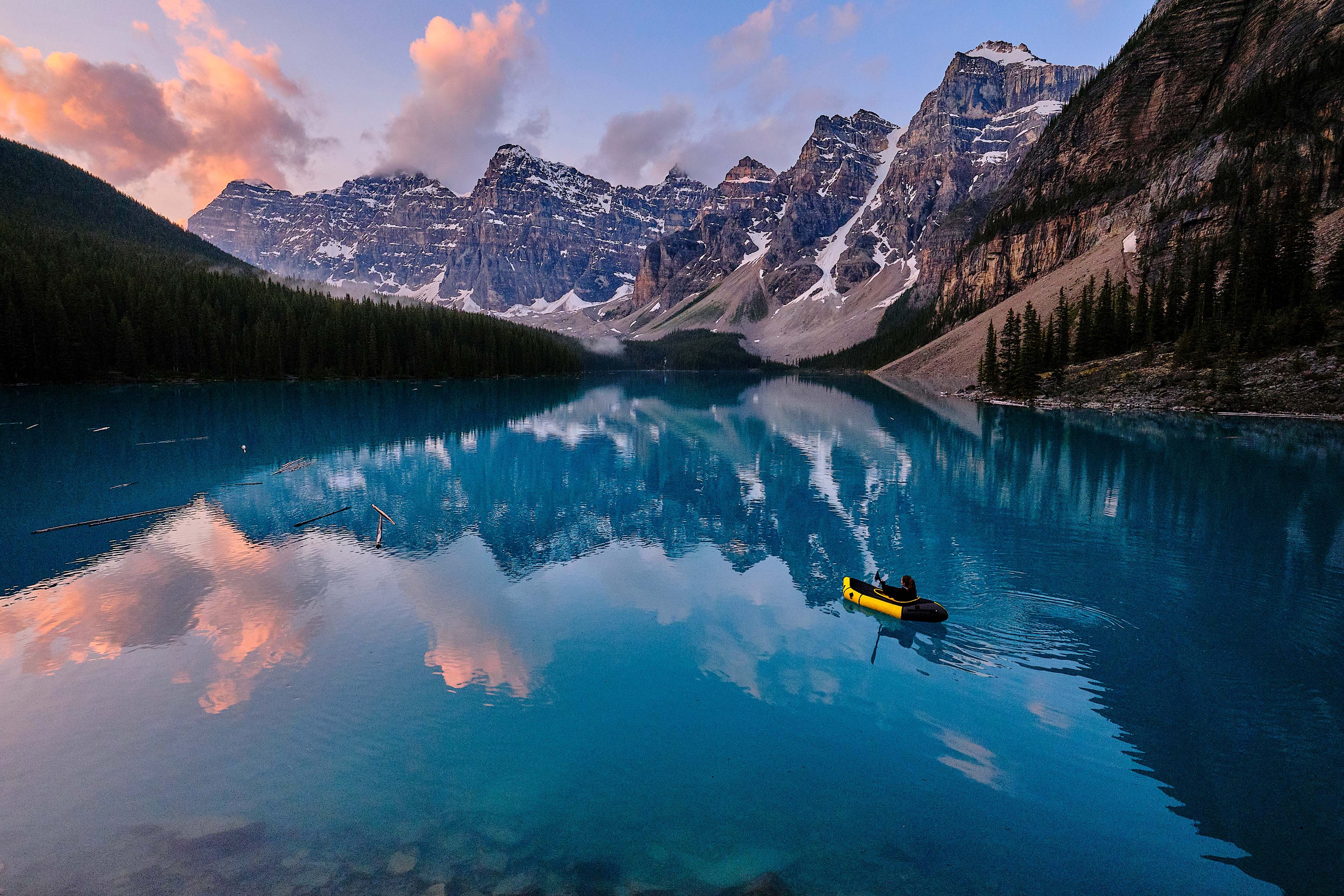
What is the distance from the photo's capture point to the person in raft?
14.2 meters

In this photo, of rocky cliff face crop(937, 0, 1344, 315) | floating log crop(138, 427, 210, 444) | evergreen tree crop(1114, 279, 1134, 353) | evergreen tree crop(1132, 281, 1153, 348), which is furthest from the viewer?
rocky cliff face crop(937, 0, 1344, 315)

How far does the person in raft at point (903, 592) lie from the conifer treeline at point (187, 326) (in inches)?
4209

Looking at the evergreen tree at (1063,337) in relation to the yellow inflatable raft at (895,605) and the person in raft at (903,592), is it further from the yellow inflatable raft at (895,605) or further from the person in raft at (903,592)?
the person in raft at (903,592)

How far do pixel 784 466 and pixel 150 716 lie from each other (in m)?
30.6

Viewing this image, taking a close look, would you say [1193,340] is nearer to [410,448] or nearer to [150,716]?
[410,448]

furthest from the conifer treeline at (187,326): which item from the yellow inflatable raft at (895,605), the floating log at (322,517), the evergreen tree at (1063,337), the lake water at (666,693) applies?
the yellow inflatable raft at (895,605)

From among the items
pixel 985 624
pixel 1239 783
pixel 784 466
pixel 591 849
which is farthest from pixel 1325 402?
pixel 591 849

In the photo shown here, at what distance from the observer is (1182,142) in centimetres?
10325

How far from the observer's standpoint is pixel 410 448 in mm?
39875

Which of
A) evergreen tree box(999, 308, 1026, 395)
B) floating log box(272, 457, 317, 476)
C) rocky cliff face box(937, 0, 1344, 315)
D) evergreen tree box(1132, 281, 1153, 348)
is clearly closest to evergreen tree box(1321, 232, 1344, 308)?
evergreen tree box(1132, 281, 1153, 348)

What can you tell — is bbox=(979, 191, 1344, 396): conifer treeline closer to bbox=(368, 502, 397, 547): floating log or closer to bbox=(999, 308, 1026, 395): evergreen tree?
bbox=(999, 308, 1026, 395): evergreen tree

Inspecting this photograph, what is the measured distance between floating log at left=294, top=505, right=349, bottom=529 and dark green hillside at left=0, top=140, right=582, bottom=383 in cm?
8597

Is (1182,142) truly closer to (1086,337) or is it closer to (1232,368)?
(1086,337)

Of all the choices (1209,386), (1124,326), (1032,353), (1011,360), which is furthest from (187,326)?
(1209,386)
